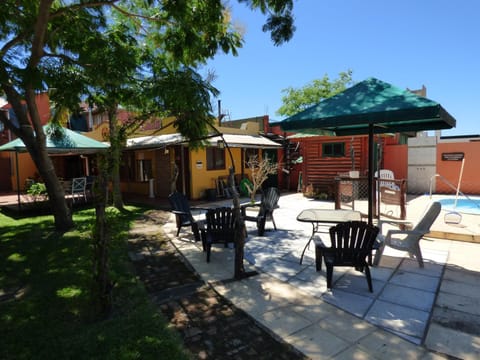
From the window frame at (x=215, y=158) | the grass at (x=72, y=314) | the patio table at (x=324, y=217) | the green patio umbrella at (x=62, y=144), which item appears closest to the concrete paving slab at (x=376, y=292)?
the patio table at (x=324, y=217)

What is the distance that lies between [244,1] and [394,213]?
6346 millimetres

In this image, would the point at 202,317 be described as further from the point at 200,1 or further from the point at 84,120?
the point at 84,120

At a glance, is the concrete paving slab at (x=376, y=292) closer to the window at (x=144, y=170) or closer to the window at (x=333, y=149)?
the window at (x=333, y=149)

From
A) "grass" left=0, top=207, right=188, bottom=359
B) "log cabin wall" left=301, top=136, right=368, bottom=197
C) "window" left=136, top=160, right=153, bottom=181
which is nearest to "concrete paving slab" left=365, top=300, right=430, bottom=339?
"grass" left=0, top=207, right=188, bottom=359

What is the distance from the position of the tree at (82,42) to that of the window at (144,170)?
6.71 m

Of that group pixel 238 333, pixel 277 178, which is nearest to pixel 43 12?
pixel 238 333

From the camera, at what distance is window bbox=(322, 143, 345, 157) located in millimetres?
11766

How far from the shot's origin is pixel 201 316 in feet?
9.77

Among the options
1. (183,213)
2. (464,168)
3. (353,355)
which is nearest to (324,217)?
(353,355)

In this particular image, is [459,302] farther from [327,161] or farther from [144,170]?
[144,170]

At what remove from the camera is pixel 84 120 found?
21344 millimetres

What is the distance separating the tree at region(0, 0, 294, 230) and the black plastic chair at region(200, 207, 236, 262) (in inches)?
70.1

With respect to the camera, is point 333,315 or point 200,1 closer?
point 333,315

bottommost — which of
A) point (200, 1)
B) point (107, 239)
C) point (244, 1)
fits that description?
point (107, 239)
